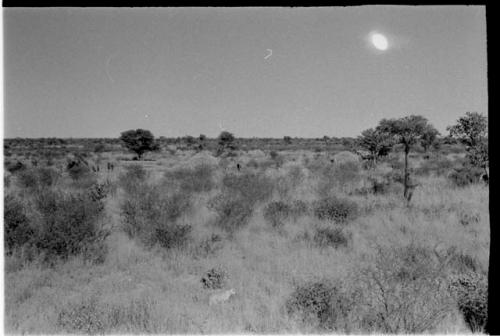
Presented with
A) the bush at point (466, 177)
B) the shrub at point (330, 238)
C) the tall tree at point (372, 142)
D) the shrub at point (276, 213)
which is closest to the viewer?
the shrub at point (330, 238)

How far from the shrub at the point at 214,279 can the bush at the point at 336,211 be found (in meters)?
4.23

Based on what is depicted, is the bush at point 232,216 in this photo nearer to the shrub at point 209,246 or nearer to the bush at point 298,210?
the shrub at point 209,246

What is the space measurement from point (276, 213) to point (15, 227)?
227 inches

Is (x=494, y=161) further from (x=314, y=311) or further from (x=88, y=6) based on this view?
(x=314, y=311)

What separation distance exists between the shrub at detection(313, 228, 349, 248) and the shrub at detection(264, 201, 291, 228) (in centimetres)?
140

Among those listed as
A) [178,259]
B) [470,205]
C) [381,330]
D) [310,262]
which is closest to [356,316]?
[381,330]

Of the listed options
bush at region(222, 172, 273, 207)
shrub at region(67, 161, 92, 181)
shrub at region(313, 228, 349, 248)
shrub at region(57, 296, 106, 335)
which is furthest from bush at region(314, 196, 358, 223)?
shrub at region(67, 161, 92, 181)

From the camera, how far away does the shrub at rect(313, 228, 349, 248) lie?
22.9 ft

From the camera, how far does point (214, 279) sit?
530 cm

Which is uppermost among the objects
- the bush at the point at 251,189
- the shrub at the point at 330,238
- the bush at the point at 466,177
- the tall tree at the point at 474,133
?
the tall tree at the point at 474,133

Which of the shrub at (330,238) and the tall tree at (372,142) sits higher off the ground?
the tall tree at (372,142)

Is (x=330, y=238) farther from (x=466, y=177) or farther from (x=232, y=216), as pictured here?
(x=466, y=177)

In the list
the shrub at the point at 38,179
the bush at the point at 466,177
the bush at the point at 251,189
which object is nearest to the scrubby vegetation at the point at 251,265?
the bush at the point at 251,189

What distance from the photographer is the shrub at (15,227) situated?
654 centimetres
